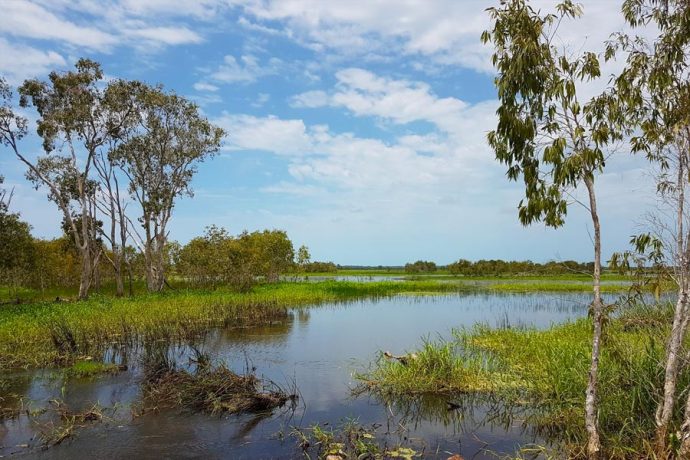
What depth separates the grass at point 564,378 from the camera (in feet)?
23.3

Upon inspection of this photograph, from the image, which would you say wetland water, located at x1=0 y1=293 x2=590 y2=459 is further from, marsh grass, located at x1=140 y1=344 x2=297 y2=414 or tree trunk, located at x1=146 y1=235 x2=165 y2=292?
tree trunk, located at x1=146 y1=235 x2=165 y2=292

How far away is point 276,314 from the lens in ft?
86.0

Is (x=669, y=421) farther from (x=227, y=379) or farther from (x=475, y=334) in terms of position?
(x=475, y=334)

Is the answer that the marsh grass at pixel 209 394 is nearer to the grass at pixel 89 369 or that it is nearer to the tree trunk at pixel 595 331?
the grass at pixel 89 369

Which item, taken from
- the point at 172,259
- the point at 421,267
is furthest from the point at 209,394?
the point at 421,267

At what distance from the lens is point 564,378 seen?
959cm

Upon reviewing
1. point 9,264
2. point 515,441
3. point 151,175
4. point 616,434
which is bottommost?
point 515,441

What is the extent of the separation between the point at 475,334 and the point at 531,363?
16.7 ft

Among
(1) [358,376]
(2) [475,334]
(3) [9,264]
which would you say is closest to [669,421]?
(1) [358,376]

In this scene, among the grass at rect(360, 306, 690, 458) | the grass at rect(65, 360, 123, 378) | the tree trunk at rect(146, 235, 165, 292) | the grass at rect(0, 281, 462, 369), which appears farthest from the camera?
the tree trunk at rect(146, 235, 165, 292)

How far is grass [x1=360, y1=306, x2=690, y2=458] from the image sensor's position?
280 inches

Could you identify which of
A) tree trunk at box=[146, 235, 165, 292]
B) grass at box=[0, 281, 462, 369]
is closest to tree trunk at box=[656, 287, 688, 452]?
grass at box=[0, 281, 462, 369]

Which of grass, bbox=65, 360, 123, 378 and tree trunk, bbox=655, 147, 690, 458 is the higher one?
tree trunk, bbox=655, 147, 690, 458

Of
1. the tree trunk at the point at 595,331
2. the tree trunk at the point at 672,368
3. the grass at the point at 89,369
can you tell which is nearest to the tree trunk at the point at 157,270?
the grass at the point at 89,369
